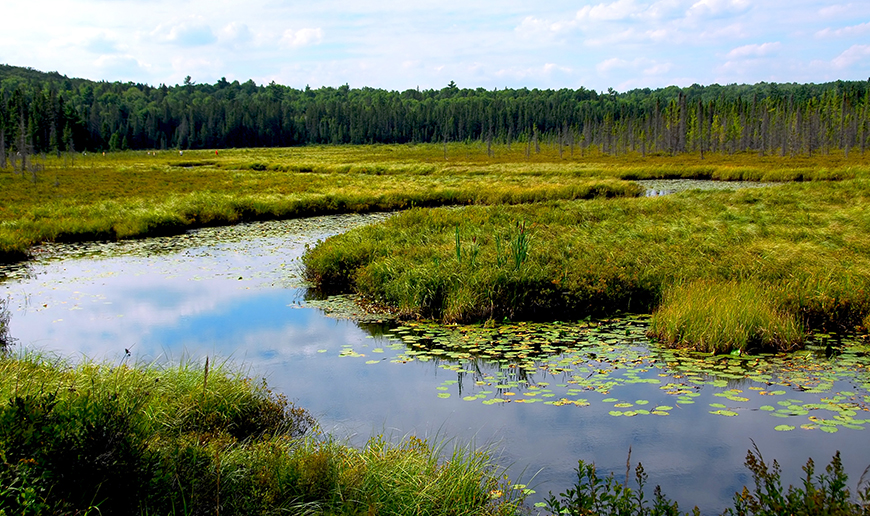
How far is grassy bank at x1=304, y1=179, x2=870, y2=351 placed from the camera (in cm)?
1052

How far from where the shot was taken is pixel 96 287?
15.7m

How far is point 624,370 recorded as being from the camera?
9219 mm

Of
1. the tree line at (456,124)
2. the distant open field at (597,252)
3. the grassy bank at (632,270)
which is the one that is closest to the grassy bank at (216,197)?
the distant open field at (597,252)

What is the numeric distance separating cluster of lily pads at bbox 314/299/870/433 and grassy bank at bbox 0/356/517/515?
95.8 inches

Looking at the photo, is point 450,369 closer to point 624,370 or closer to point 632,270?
point 624,370

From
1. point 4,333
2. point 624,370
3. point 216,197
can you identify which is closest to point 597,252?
point 624,370

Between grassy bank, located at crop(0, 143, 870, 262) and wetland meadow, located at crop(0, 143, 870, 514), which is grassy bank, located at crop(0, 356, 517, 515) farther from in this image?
grassy bank, located at crop(0, 143, 870, 262)

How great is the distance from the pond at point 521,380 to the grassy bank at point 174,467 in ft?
3.93

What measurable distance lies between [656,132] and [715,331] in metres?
111

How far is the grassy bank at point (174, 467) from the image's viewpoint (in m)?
4.57

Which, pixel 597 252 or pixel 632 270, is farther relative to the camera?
pixel 597 252

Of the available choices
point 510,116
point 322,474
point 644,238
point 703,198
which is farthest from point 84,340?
point 510,116

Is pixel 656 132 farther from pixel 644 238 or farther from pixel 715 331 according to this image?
pixel 715 331

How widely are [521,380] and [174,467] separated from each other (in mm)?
5179
